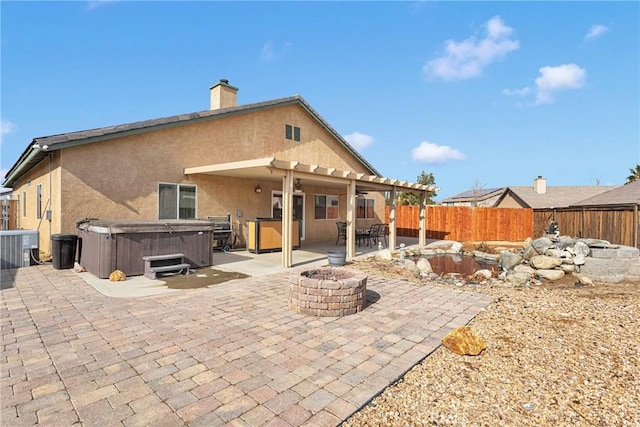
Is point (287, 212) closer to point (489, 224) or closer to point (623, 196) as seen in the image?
point (489, 224)

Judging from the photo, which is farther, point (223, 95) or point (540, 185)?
point (540, 185)

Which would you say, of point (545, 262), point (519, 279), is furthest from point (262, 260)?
point (545, 262)

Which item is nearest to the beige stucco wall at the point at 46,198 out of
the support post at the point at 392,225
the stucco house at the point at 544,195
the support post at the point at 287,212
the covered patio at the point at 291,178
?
the covered patio at the point at 291,178

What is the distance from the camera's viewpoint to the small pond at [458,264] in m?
9.34

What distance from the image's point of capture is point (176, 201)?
9.91 metres

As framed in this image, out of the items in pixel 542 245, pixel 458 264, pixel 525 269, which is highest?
pixel 542 245

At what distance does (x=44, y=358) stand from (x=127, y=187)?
263 inches

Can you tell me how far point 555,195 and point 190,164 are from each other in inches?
1266

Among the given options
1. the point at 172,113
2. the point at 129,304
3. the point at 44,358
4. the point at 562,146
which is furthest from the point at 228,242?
the point at 562,146

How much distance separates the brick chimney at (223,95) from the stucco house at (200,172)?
4 centimetres

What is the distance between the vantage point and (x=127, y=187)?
887 cm

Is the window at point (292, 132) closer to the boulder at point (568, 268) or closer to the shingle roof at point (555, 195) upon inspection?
the boulder at point (568, 268)

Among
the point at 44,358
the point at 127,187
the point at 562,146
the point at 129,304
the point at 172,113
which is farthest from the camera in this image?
the point at 562,146

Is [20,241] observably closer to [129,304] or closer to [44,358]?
[129,304]
